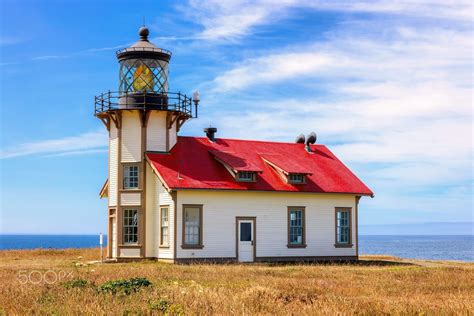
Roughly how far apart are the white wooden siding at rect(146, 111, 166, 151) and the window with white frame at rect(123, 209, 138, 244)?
2.98m

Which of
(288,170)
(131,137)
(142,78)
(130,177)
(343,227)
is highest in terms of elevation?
(142,78)

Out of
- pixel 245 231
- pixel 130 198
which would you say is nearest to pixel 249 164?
pixel 245 231

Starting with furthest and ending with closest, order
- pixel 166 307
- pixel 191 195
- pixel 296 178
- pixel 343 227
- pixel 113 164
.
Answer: pixel 343 227 → pixel 296 178 → pixel 113 164 → pixel 191 195 → pixel 166 307

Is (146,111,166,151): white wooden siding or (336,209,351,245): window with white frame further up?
(146,111,166,151): white wooden siding

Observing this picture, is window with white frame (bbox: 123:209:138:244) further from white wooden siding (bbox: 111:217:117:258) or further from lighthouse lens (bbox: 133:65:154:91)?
lighthouse lens (bbox: 133:65:154:91)

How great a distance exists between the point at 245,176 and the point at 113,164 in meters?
6.07

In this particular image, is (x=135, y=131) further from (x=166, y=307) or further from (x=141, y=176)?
(x=166, y=307)

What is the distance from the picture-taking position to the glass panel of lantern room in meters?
32.9

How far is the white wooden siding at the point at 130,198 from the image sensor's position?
1270 inches

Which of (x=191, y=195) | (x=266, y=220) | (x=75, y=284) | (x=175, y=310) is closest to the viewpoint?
(x=175, y=310)

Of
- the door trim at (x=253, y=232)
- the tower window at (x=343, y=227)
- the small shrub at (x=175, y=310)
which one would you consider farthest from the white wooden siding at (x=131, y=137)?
the small shrub at (x=175, y=310)

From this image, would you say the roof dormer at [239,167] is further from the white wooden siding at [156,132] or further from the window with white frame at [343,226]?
the window with white frame at [343,226]

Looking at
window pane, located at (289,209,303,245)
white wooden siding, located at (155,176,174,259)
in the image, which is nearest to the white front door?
window pane, located at (289,209,303,245)

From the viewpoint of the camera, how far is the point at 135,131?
32.6m
